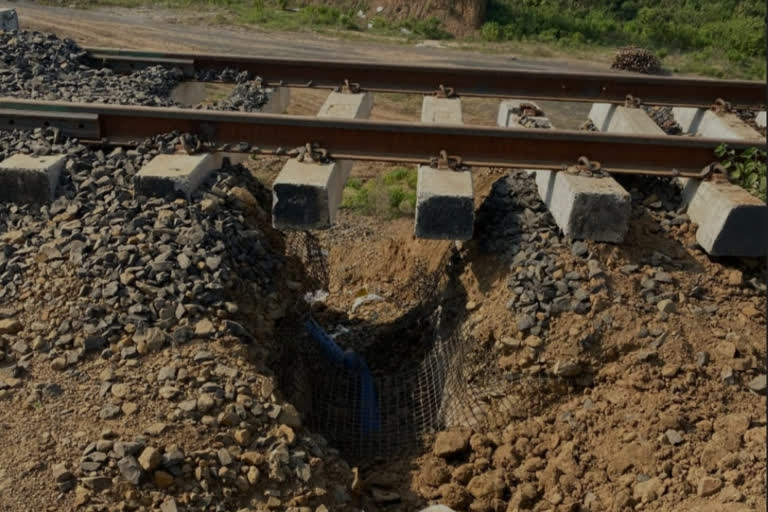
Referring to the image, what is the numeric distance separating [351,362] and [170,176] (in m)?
2.19

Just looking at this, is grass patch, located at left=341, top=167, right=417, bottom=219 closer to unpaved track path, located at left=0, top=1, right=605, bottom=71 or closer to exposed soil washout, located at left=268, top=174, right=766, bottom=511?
exposed soil washout, located at left=268, top=174, right=766, bottom=511

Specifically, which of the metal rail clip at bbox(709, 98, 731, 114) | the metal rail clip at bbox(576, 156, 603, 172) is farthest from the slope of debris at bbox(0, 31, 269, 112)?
the metal rail clip at bbox(709, 98, 731, 114)

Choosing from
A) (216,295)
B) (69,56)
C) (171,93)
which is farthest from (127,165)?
(69,56)

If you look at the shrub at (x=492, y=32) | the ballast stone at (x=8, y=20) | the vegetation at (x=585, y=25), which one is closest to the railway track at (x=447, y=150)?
the ballast stone at (x=8, y=20)

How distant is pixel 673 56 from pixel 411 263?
20.0 metres

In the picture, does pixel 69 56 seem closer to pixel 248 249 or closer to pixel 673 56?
pixel 248 249

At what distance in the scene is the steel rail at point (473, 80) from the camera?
6797 millimetres

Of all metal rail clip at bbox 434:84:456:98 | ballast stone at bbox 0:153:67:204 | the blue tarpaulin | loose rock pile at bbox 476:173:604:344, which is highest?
metal rail clip at bbox 434:84:456:98

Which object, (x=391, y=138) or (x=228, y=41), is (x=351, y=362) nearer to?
(x=391, y=138)

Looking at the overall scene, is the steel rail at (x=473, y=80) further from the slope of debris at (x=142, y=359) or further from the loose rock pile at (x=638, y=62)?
the loose rock pile at (x=638, y=62)

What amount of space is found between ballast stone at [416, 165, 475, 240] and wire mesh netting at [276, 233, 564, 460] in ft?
2.80

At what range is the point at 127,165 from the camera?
16.5 feet

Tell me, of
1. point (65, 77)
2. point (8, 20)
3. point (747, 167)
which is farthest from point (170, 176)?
point (8, 20)

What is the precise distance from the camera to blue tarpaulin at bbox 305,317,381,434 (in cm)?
560
